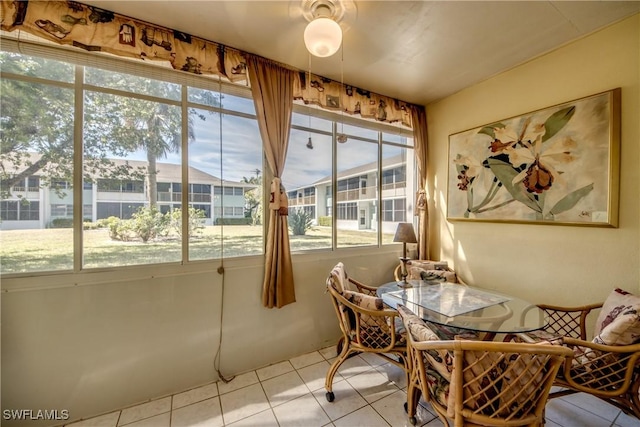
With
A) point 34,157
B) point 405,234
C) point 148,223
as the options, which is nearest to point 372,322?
point 405,234

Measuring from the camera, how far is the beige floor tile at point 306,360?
2383mm

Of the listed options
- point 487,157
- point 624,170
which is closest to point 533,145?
point 487,157

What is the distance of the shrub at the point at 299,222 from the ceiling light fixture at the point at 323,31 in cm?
148

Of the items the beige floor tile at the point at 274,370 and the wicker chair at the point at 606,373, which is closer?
the wicker chair at the point at 606,373

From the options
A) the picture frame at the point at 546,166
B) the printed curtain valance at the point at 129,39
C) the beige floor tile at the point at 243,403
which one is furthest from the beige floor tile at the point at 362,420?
the printed curtain valance at the point at 129,39

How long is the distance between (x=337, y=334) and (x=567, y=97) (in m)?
3.03

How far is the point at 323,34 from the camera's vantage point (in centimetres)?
156

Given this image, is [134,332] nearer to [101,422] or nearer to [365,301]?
[101,422]

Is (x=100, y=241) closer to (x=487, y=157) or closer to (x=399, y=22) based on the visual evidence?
(x=399, y=22)

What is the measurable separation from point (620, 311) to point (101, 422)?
3.50 metres

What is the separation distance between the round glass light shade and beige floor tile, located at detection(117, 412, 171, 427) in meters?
2.71

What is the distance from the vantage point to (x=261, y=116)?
89.4 inches

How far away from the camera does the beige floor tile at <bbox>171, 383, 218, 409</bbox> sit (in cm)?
191

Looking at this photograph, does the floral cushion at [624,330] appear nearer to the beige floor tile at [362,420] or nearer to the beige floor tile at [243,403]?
the beige floor tile at [362,420]
